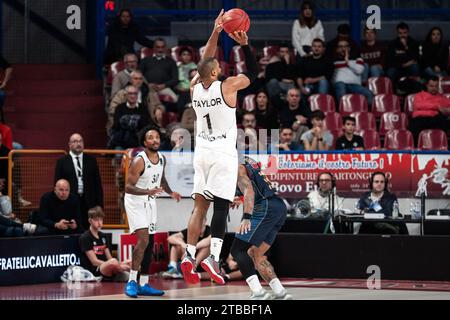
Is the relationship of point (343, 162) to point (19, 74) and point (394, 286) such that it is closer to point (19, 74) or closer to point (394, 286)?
point (394, 286)

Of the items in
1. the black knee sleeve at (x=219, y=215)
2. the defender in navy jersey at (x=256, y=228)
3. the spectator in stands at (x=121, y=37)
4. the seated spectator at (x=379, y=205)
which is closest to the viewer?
the black knee sleeve at (x=219, y=215)

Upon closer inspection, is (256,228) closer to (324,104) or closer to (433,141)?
(433,141)

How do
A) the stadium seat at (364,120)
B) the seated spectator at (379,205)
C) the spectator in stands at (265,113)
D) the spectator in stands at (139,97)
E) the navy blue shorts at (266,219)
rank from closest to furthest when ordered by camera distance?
1. the navy blue shorts at (266,219)
2. the seated spectator at (379,205)
3. the spectator in stands at (265,113)
4. the spectator in stands at (139,97)
5. the stadium seat at (364,120)

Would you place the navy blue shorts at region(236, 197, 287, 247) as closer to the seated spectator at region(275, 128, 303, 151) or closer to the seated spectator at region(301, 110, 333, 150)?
the seated spectator at region(275, 128, 303, 151)

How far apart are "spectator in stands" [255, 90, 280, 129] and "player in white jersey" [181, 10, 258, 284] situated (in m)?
7.15

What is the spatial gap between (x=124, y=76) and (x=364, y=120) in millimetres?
4343

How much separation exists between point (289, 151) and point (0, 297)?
20.1 feet

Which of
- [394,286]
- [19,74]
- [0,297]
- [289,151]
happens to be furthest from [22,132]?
[394,286]

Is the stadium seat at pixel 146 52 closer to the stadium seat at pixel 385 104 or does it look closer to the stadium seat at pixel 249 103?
the stadium seat at pixel 249 103

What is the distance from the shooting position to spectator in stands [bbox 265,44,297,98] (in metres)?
21.5

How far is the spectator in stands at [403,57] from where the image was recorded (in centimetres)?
2247

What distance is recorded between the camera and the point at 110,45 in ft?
74.8

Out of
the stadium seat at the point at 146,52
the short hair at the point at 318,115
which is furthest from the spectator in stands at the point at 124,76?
the short hair at the point at 318,115

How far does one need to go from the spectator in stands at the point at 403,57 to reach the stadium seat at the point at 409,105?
0.89 m
